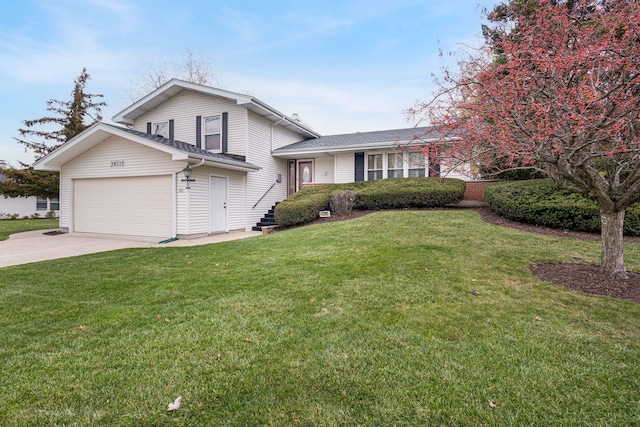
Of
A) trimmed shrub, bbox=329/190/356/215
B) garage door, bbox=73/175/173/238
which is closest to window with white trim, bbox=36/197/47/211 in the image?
garage door, bbox=73/175/173/238

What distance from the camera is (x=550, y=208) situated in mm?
7719

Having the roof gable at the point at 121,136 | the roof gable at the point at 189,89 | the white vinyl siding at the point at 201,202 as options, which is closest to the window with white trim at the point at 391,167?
the roof gable at the point at 189,89

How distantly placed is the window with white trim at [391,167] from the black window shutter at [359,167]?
0.89 feet

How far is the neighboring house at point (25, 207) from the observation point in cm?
2095

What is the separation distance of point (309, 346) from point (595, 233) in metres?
8.26

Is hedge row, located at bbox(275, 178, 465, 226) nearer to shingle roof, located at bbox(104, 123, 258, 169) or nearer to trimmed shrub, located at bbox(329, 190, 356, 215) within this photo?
trimmed shrub, located at bbox(329, 190, 356, 215)

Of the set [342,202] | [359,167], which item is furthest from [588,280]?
[359,167]

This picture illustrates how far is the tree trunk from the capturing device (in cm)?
441

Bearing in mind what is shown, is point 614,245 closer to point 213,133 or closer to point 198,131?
point 213,133

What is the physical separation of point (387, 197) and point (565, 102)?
7940mm

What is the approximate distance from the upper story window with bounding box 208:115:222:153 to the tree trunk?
12153 mm

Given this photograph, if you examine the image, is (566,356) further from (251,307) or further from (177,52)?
(177,52)

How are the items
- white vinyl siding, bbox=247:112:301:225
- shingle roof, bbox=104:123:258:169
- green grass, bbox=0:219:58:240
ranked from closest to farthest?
shingle roof, bbox=104:123:258:169 → green grass, bbox=0:219:58:240 → white vinyl siding, bbox=247:112:301:225

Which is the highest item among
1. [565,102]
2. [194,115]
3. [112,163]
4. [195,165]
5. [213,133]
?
[194,115]
